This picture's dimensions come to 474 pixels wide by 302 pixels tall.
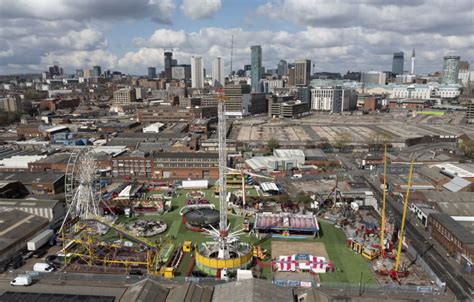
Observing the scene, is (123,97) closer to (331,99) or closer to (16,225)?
(331,99)

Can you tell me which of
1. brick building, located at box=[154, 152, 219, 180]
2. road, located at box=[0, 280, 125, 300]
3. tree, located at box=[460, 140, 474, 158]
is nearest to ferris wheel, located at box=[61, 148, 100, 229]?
road, located at box=[0, 280, 125, 300]

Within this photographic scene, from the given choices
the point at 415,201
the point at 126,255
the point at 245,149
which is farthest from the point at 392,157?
the point at 126,255

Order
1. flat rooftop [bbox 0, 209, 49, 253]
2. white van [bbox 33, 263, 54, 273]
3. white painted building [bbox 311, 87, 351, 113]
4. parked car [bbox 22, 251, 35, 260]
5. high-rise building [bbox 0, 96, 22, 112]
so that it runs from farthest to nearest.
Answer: white painted building [bbox 311, 87, 351, 113], high-rise building [bbox 0, 96, 22, 112], flat rooftop [bbox 0, 209, 49, 253], parked car [bbox 22, 251, 35, 260], white van [bbox 33, 263, 54, 273]

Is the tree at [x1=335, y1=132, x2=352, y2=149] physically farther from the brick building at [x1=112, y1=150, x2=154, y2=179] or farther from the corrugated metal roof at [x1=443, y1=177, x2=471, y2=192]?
the brick building at [x1=112, y1=150, x2=154, y2=179]

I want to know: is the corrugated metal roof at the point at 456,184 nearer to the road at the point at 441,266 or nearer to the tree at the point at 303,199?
the road at the point at 441,266

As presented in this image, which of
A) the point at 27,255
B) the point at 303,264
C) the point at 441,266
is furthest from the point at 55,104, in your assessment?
the point at 441,266

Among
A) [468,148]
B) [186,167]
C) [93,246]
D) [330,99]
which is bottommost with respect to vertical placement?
[93,246]

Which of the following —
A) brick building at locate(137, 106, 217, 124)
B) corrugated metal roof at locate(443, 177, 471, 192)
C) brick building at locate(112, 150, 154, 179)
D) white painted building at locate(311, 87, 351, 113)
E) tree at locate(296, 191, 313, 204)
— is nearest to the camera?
tree at locate(296, 191, 313, 204)

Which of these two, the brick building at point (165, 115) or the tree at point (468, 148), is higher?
the brick building at point (165, 115)

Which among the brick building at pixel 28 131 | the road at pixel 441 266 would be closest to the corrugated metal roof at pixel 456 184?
the road at pixel 441 266
